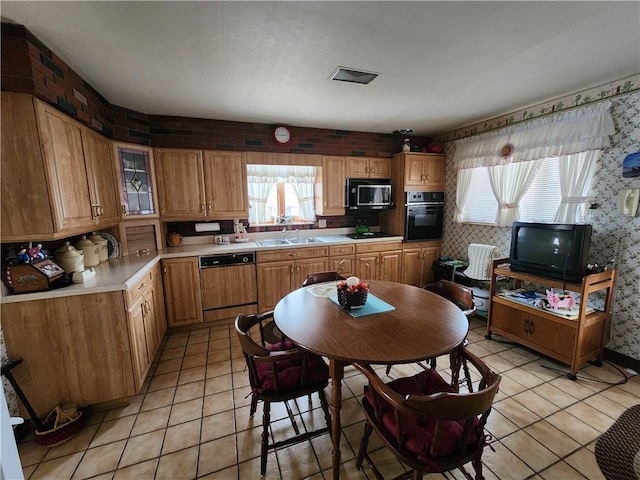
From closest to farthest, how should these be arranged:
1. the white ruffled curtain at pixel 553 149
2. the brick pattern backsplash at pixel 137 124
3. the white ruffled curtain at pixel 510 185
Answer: the brick pattern backsplash at pixel 137 124 < the white ruffled curtain at pixel 553 149 < the white ruffled curtain at pixel 510 185

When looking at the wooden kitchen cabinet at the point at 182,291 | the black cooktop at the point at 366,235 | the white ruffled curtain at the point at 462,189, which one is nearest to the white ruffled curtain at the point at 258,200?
the wooden kitchen cabinet at the point at 182,291

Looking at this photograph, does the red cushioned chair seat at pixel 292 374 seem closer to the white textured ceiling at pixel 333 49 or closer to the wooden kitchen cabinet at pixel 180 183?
the white textured ceiling at pixel 333 49

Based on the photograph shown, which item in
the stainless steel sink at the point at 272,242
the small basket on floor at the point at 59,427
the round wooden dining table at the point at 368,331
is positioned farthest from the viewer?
the stainless steel sink at the point at 272,242

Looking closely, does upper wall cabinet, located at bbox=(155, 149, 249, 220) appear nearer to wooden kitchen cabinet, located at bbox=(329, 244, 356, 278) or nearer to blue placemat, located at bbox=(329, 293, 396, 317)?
wooden kitchen cabinet, located at bbox=(329, 244, 356, 278)

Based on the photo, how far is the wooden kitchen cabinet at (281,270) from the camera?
11.3ft

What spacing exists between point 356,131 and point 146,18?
3024mm

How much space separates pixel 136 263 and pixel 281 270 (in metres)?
1.55

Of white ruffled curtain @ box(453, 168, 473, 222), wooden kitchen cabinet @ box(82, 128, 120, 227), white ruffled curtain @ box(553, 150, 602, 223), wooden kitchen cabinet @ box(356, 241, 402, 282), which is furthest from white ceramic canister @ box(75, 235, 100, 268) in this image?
white ruffled curtain @ box(553, 150, 602, 223)

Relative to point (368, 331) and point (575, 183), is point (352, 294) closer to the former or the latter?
point (368, 331)

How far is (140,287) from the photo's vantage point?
2314 mm

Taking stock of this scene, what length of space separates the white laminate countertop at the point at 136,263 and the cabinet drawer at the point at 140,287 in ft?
0.16

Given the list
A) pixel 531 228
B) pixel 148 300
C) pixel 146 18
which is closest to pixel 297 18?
pixel 146 18

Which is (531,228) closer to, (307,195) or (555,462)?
(555,462)

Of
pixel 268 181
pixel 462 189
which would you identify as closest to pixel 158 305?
pixel 268 181
